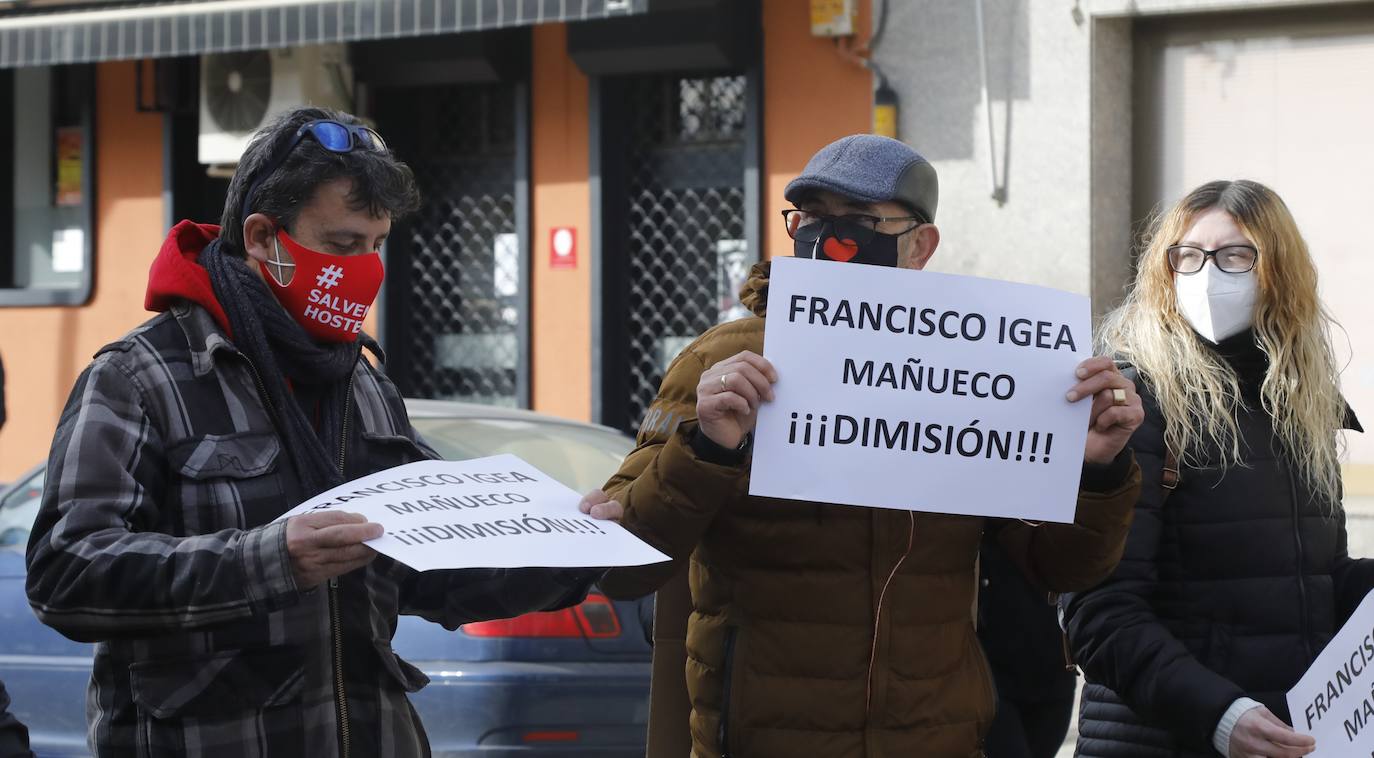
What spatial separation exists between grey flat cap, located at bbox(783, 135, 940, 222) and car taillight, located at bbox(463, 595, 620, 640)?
A: 7.61ft

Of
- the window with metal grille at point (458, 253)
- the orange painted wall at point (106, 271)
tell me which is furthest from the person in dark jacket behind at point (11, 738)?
the orange painted wall at point (106, 271)

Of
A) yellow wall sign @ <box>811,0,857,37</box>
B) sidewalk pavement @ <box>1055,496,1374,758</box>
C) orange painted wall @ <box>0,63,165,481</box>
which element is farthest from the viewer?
orange painted wall @ <box>0,63,165,481</box>

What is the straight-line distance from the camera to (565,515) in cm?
255

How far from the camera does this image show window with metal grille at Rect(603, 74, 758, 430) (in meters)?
9.59

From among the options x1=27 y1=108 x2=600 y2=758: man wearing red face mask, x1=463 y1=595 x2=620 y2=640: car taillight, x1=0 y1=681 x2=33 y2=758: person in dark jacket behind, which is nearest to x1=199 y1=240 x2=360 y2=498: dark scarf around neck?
x1=27 y1=108 x2=600 y2=758: man wearing red face mask

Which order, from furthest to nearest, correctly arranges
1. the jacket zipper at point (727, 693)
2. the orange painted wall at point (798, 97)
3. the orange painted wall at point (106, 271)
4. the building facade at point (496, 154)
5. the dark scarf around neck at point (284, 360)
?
the orange painted wall at point (106, 271)
the building facade at point (496, 154)
the orange painted wall at point (798, 97)
the jacket zipper at point (727, 693)
the dark scarf around neck at point (284, 360)

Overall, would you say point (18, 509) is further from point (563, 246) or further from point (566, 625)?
point (563, 246)

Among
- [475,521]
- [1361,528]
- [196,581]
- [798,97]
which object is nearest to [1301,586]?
[475,521]

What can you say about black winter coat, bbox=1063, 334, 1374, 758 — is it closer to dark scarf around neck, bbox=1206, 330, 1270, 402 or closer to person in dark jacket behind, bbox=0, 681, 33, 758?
dark scarf around neck, bbox=1206, 330, 1270, 402

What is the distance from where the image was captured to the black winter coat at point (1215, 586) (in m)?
2.98

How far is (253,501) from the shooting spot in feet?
8.00

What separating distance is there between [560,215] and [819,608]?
726 centimetres

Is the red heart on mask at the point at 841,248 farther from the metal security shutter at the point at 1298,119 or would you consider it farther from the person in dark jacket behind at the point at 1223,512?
the metal security shutter at the point at 1298,119

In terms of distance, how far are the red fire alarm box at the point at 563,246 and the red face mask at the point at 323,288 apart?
277 inches
